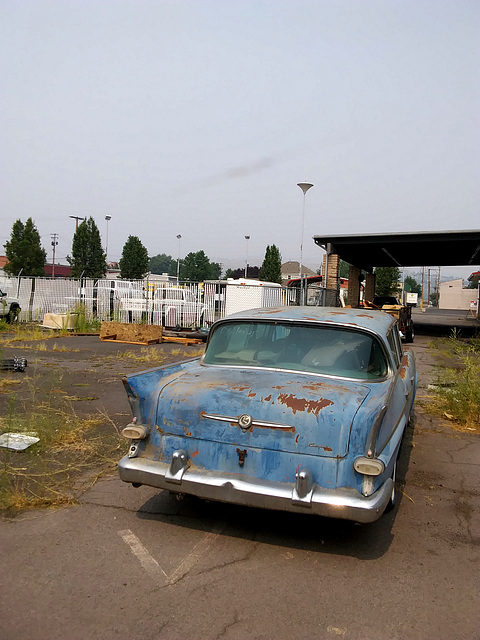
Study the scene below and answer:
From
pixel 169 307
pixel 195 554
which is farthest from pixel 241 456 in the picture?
pixel 169 307

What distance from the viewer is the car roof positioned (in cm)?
472

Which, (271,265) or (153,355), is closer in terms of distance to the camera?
(153,355)

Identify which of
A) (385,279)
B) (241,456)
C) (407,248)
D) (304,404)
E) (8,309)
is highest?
(407,248)

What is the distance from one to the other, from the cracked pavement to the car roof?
1.56 m

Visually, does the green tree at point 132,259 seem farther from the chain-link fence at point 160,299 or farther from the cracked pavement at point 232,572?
the cracked pavement at point 232,572

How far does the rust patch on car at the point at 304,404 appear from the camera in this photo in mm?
3512

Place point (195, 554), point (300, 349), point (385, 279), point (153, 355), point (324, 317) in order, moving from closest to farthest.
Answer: point (195, 554), point (300, 349), point (324, 317), point (153, 355), point (385, 279)

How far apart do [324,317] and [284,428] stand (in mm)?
1657

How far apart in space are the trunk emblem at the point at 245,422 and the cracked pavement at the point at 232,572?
2.75 feet

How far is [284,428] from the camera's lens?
3.48 m

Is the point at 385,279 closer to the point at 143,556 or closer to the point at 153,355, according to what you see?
the point at 153,355

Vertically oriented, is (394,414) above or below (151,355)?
above

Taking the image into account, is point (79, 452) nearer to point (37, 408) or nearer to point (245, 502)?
point (37, 408)

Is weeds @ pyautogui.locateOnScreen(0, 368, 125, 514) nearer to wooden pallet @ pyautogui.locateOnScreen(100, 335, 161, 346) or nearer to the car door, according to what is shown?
the car door
